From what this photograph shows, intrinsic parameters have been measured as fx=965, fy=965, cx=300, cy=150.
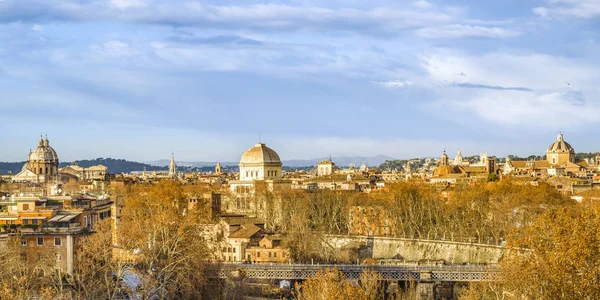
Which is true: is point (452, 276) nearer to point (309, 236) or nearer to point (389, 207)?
point (309, 236)

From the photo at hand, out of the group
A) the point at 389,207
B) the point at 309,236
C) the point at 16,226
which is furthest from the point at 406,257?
the point at 16,226

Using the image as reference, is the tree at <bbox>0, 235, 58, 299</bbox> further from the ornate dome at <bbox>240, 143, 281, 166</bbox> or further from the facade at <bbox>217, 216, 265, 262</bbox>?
the ornate dome at <bbox>240, 143, 281, 166</bbox>

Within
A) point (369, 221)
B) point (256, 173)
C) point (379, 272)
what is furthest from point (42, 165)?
point (379, 272)

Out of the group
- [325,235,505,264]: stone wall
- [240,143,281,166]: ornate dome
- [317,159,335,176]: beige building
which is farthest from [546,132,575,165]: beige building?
[325,235,505,264]: stone wall

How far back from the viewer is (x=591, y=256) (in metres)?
31.6

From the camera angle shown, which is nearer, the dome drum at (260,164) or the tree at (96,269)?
the tree at (96,269)

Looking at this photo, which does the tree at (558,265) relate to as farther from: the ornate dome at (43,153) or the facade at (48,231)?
the ornate dome at (43,153)

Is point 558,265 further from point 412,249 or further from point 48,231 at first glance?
point 412,249

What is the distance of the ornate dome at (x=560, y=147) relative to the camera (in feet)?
525

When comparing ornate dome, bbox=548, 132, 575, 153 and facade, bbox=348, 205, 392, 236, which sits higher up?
ornate dome, bbox=548, 132, 575, 153

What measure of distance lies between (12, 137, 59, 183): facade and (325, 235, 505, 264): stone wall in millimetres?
105171

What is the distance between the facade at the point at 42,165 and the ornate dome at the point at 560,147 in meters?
85.9

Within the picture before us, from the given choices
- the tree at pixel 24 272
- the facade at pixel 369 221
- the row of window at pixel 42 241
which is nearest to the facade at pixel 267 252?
the facade at pixel 369 221

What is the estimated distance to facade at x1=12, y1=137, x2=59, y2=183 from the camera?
557 ft
